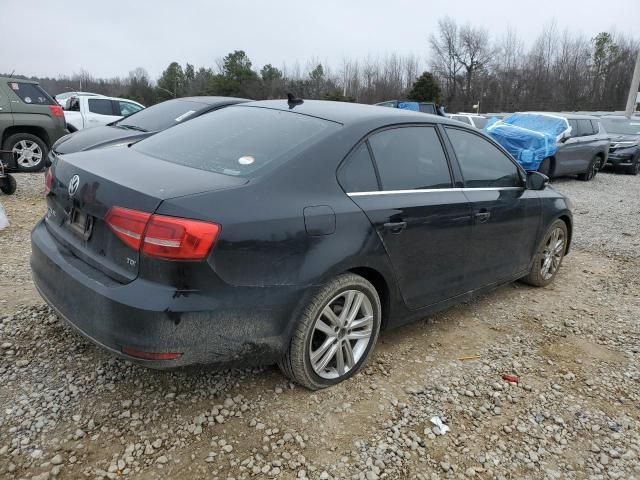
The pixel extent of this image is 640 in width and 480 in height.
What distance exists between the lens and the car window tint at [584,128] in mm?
12586

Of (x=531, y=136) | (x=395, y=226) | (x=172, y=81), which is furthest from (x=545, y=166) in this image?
(x=172, y=81)

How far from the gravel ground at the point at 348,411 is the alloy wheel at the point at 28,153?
609 centimetres

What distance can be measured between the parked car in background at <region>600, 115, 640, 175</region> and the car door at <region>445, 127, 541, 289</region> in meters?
13.4

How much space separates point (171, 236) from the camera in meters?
2.03

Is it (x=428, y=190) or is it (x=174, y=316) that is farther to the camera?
(x=428, y=190)

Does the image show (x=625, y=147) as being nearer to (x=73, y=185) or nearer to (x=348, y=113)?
(x=348, y=113)

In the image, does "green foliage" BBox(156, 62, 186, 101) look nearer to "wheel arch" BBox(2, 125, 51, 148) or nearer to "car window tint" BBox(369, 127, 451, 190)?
"wheel arch" BBox(2, 125, 51, 148)

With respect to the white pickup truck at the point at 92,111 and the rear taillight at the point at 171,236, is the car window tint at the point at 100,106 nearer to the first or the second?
the white pickup truck at the point at 92,111

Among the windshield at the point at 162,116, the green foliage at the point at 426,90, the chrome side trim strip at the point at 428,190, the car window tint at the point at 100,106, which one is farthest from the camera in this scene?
the green foliage at the point at 426,90

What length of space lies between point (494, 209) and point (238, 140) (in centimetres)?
196

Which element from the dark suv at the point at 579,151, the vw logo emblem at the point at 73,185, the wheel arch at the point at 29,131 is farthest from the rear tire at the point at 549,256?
the wheel arch at the point at 29,131

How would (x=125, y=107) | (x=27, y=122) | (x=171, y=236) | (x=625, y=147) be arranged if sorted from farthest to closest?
(x=625, y=147), (x=125, y=107), (x=27, y=122), (x=171, y=236)

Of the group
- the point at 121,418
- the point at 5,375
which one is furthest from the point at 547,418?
the point at 5,375

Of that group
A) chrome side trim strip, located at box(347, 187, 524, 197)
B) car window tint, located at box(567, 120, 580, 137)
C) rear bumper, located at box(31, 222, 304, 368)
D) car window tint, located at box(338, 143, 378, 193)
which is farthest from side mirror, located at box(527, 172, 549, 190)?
car window tint, located at box(567, 120, 580, 137)
